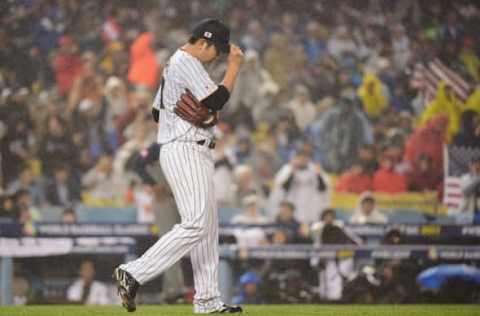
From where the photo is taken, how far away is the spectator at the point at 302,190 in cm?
1192

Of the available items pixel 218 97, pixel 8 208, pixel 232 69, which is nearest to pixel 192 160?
pixel 218 97

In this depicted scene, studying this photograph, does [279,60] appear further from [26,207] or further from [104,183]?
[26,207]

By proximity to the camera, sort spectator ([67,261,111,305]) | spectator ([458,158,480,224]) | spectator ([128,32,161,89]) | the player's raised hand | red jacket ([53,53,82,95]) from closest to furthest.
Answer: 1. the player's raised hand
2. spectator ([67,261,111,305])
3. spectator ([458,158,480,224])
4. red jacket ([53,53,82,95])
5. spectator ([128,32,161,89])

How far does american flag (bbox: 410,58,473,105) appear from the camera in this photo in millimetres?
13008

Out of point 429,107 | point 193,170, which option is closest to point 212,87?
point 193,170

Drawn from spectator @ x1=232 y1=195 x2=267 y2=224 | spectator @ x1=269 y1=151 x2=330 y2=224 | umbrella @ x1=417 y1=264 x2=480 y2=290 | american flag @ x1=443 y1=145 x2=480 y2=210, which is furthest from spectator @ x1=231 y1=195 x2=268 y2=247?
american flag @ x1=443 y1=145 x2=480 y2=210

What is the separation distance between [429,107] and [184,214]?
7.70m

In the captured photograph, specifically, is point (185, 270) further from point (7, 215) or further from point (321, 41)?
point (321, 41)

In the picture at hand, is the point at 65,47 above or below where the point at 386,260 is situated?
above

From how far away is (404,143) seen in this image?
12.6 metres

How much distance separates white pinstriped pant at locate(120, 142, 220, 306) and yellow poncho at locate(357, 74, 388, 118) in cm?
722

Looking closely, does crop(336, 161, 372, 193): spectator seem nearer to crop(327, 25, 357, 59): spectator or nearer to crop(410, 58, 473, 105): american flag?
crop(410, 58, 473, 105): american flag

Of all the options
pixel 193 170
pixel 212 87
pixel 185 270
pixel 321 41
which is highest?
pixel 321 41

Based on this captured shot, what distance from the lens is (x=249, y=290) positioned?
10.3 metres
